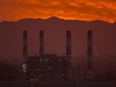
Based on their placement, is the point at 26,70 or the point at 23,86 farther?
the point at 26,70

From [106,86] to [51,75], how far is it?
20.0m

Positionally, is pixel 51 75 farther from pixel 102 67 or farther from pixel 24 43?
pixel 102 67

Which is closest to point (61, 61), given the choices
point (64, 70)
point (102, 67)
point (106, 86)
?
point (64, 70)

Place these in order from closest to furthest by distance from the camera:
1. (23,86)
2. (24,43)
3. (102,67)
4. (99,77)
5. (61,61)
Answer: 1. (23,86)
2. (24,43)
3. (61,61)
4. (99,77)
5. (102,67)

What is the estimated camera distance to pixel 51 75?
4800cm

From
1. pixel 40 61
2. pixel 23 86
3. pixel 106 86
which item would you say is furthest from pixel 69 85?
pixel 40 61

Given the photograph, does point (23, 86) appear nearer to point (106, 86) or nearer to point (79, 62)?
point (106, 86)

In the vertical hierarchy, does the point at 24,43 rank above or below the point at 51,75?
above

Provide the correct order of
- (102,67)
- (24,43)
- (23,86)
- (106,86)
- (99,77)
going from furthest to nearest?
(102,67) < (99,77) < (24,43) < (106,86) < (23,86)

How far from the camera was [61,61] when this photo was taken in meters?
47.8

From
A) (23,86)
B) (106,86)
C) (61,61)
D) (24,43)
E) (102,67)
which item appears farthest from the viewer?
(102,67)

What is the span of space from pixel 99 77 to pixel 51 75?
299 inches

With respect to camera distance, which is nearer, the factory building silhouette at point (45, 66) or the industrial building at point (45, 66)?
the factory building silhouette at point (45, 66)

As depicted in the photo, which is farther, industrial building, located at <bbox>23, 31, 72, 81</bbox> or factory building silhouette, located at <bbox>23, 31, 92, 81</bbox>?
industrial building, located at <bbox>23, 31, 72, 81</bbox>
